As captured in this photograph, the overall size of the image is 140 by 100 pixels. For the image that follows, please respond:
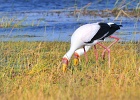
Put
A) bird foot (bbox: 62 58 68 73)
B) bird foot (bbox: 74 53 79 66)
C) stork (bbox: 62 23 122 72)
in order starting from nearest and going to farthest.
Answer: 1. bird foot (bbox: 62 58 68 73)
2. bird foot (bbox: 74 53 79 66)
3. stork (bbox: 62 23 122 72)

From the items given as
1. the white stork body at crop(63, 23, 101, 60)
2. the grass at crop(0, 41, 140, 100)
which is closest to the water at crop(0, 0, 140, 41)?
the white stork body at crop(63, 23, 101, 60)

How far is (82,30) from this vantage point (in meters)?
8.59

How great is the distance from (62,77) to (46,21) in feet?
30.3

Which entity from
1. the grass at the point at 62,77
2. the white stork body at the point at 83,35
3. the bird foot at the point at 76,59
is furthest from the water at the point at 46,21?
the grass at the point at 62,77

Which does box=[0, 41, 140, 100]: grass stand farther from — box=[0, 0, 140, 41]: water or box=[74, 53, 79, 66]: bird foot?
box=[0, 0, 140, 41]: water

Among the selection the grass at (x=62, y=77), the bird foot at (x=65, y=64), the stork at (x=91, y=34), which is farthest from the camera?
the stork at (x=91, y=34)

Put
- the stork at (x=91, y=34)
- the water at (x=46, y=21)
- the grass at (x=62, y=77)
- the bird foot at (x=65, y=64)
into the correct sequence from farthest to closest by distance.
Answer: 1. the water at (x=46, y=21)
2. the stork at (x=91, y=34)
3. the bird foot at (x=65, y=64)
4. the grass at (x=62, y=77)

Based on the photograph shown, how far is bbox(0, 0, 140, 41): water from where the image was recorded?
12.4m

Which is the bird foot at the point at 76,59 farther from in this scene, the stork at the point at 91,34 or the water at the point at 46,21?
the water at the point at 46,21

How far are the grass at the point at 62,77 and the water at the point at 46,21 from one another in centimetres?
101

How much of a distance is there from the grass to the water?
3.31ft

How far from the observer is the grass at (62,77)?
5.27 metres

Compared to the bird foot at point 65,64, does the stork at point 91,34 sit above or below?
above

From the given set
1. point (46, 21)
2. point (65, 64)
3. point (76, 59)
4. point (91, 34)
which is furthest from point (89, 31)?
point (46, 21)
